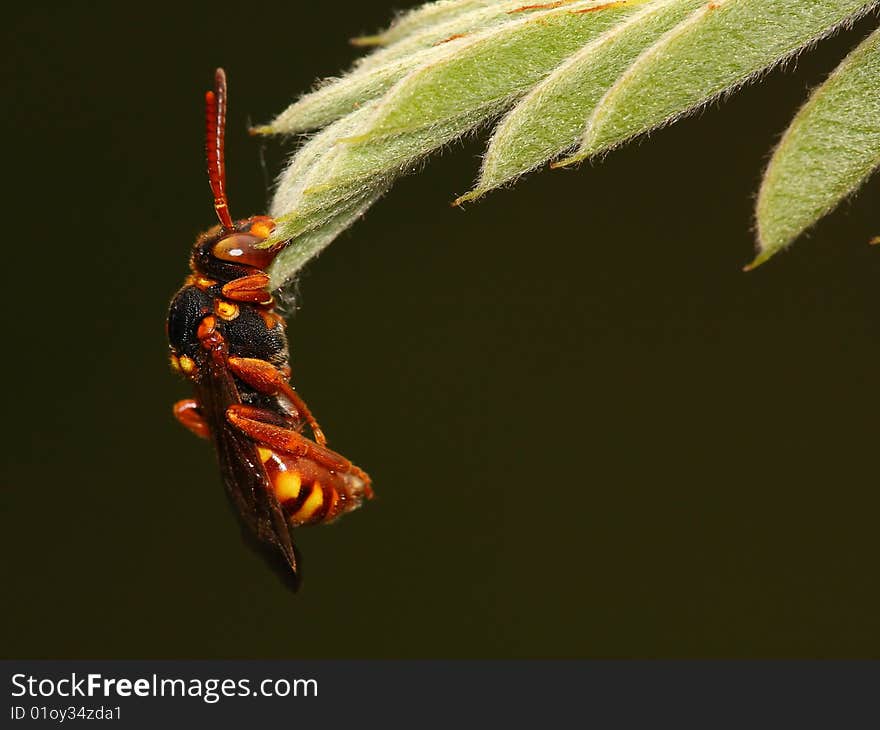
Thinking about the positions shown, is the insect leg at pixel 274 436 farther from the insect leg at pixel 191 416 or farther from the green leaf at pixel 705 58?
the green leaf at pixel 705 58

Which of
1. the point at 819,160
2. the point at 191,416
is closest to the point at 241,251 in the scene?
the point at 191,416

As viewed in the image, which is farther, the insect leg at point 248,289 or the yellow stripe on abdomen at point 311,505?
the yellow stripe on abdomen at point 311,505

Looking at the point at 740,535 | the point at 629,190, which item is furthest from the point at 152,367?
the point at 740,535

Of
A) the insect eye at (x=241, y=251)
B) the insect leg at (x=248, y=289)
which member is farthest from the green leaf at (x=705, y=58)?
the insect leg at (x=248, y=289)

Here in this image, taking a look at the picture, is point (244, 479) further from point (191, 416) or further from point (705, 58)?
point (705, 58)

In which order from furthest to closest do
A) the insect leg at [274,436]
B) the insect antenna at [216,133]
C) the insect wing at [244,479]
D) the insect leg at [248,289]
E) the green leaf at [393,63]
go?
the insect leg at [274,436], the insect wing at [244,479], the insect leg at [248,289], the insect antenna at [216,133], the green leaf at [393,63]

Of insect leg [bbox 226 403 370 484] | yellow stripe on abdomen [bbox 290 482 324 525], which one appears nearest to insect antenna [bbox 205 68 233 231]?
insect leg [bbox 226 403 370 484]

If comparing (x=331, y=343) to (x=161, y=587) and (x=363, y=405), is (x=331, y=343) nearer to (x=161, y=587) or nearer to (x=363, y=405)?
(x=363, y=405)
